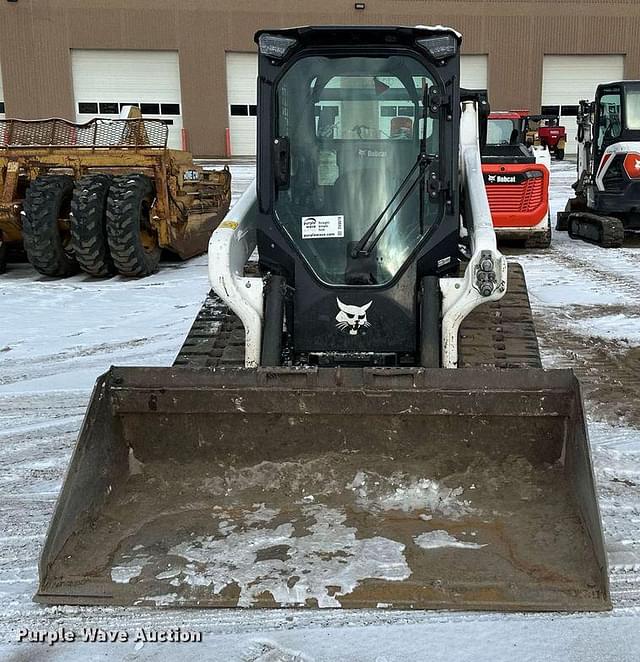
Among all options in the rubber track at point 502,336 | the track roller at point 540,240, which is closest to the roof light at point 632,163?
the track roller at point 540,240

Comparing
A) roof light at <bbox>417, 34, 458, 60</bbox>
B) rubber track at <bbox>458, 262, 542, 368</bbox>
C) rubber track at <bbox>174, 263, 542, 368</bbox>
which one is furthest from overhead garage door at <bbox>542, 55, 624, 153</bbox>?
roof light at <bbox>417, 34, 458, 60</bbox>

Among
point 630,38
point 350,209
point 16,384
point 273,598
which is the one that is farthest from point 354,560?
point 630,38

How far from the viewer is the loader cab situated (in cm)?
420

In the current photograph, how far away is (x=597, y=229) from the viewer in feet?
38.1

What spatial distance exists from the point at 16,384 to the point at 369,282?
3.02m

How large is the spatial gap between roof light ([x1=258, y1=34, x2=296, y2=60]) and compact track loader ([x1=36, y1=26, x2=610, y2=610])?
2 cm

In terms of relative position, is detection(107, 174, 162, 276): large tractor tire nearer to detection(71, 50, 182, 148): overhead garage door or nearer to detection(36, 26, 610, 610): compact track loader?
detection(36, 26, 610, 610): compact track loader

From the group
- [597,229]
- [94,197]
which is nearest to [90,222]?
[94,197]

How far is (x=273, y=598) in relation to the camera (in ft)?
9.56

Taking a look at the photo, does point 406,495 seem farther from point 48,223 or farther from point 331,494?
point 48,223

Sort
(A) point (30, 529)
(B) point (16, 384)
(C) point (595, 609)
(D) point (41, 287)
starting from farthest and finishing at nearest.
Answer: (D) point (41, 287) < (B) point (16, 384) < (A) point (30, 529) < (C) point (595, 609)

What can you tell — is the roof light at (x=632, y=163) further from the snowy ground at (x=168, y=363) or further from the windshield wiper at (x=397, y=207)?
the windshield wiper at (x=397, y=207)

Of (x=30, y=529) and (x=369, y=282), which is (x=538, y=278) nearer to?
(x=369, y=282)

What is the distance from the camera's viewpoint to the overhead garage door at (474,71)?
27.6 metres
